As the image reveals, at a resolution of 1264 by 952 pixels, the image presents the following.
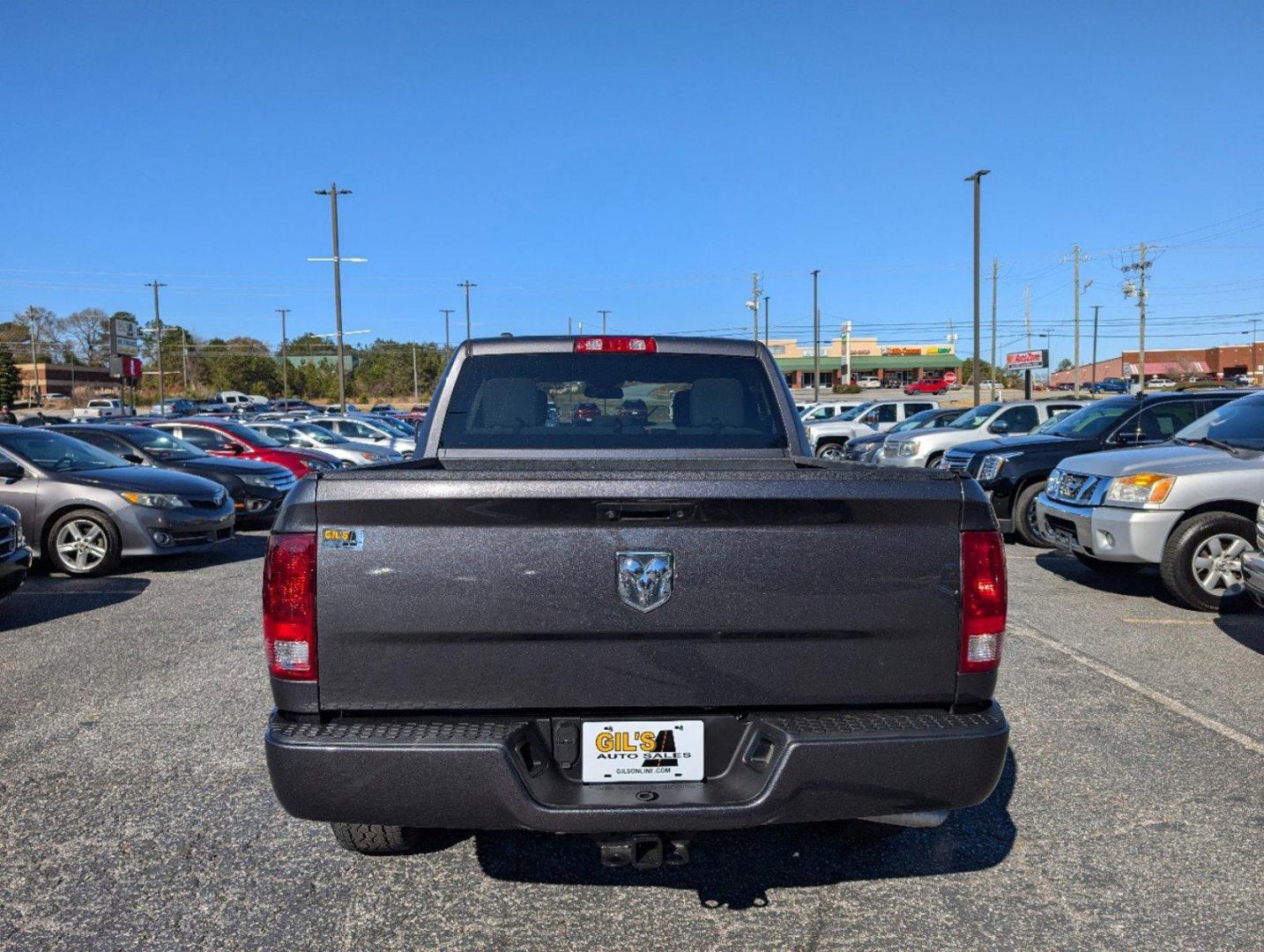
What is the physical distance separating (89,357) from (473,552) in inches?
5152

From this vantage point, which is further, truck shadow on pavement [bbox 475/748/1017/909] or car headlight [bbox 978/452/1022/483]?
car headlight [bbox 978/452/1022/483]

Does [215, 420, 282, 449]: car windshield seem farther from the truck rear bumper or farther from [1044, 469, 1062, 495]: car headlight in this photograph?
the truck rear bumper

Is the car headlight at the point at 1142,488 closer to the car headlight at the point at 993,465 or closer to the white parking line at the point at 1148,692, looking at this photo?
the white parking line at the point at 1148,692

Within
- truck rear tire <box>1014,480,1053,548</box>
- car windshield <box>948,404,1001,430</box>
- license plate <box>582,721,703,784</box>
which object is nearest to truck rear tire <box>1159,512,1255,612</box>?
truck rear tire <box>1014,480,1053,548</box>

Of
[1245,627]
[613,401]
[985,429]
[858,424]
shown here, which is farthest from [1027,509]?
[858,424]

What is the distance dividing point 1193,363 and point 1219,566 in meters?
112

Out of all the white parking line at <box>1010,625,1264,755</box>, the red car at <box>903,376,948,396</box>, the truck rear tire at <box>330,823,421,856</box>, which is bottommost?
the white parking line at <box>1010,625,1264,755</box>

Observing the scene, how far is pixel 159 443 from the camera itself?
45.8 feet

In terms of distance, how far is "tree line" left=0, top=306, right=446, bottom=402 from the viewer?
10338 cm

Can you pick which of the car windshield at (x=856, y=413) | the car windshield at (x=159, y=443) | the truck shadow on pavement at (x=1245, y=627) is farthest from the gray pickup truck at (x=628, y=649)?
the car windshield at (x=856, y=413)

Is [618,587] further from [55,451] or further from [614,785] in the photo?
[55,451]

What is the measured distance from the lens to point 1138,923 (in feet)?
10.6

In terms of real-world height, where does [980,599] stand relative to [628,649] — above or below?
above

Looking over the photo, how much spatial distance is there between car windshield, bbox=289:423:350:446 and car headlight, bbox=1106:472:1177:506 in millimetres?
17231
